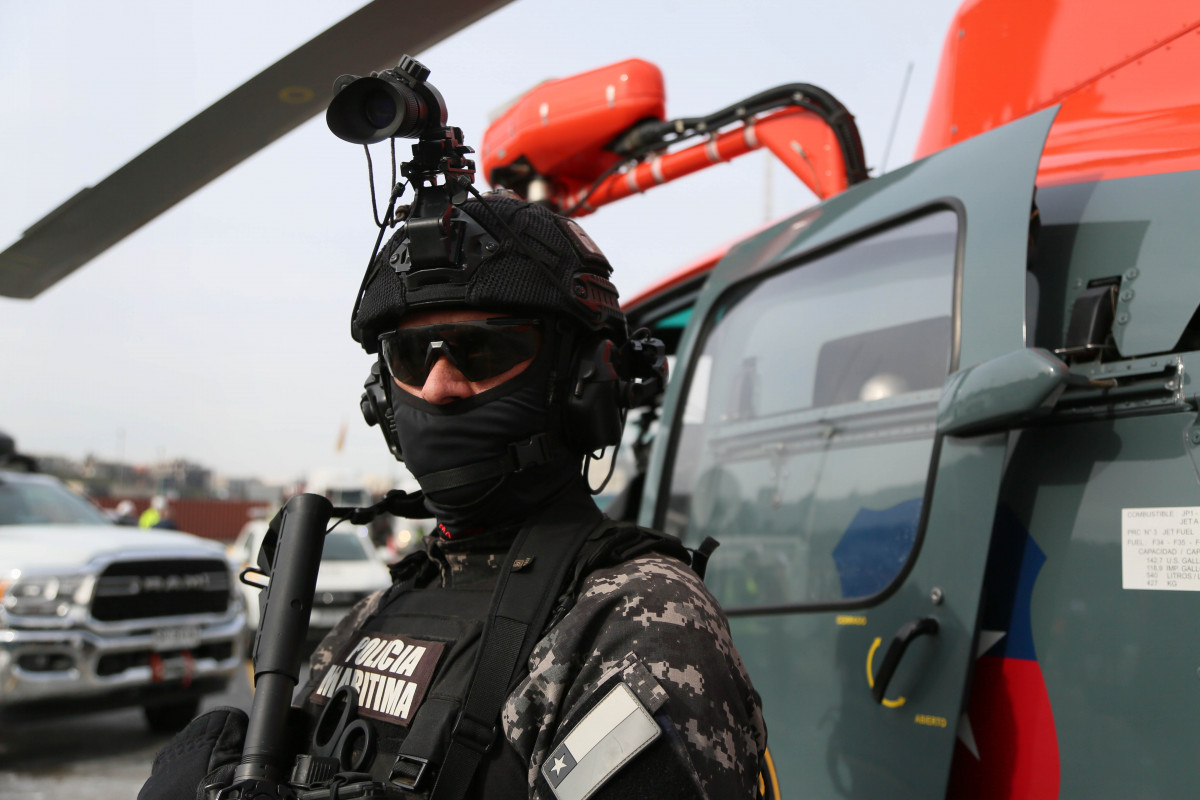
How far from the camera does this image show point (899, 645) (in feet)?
6.35

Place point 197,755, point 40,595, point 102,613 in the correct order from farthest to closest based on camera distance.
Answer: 1. point 102,613
2. point 40,595
3. point 197,755

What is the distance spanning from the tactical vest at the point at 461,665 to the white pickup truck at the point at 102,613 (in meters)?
4.64

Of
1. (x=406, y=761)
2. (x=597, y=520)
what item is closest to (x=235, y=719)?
(x=406, y=761)

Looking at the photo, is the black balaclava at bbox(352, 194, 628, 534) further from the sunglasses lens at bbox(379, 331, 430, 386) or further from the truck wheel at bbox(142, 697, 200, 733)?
the truck wheel at bbox(142, 697, 200, 733)

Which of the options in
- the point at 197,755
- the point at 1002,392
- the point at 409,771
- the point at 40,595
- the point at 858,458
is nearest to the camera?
the point at 409,771

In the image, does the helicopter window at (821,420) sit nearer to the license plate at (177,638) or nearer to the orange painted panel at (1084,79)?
the orange painted panel at (1084,79)

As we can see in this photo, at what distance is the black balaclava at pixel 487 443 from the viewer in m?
1.68

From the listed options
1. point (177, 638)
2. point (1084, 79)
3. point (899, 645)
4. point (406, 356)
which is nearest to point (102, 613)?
point (177, 638)

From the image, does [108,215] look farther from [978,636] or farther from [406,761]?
[978,636]

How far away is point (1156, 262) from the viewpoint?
1826 millimetres

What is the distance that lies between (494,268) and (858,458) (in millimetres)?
1152

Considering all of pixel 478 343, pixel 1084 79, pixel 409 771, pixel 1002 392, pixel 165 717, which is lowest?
pixel 165 717

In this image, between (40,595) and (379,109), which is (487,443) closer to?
(379,109)

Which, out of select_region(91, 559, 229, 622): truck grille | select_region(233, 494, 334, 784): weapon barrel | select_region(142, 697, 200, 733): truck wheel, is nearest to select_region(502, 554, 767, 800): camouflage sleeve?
select_region(233, 494, 334, 784): weapon barrel
